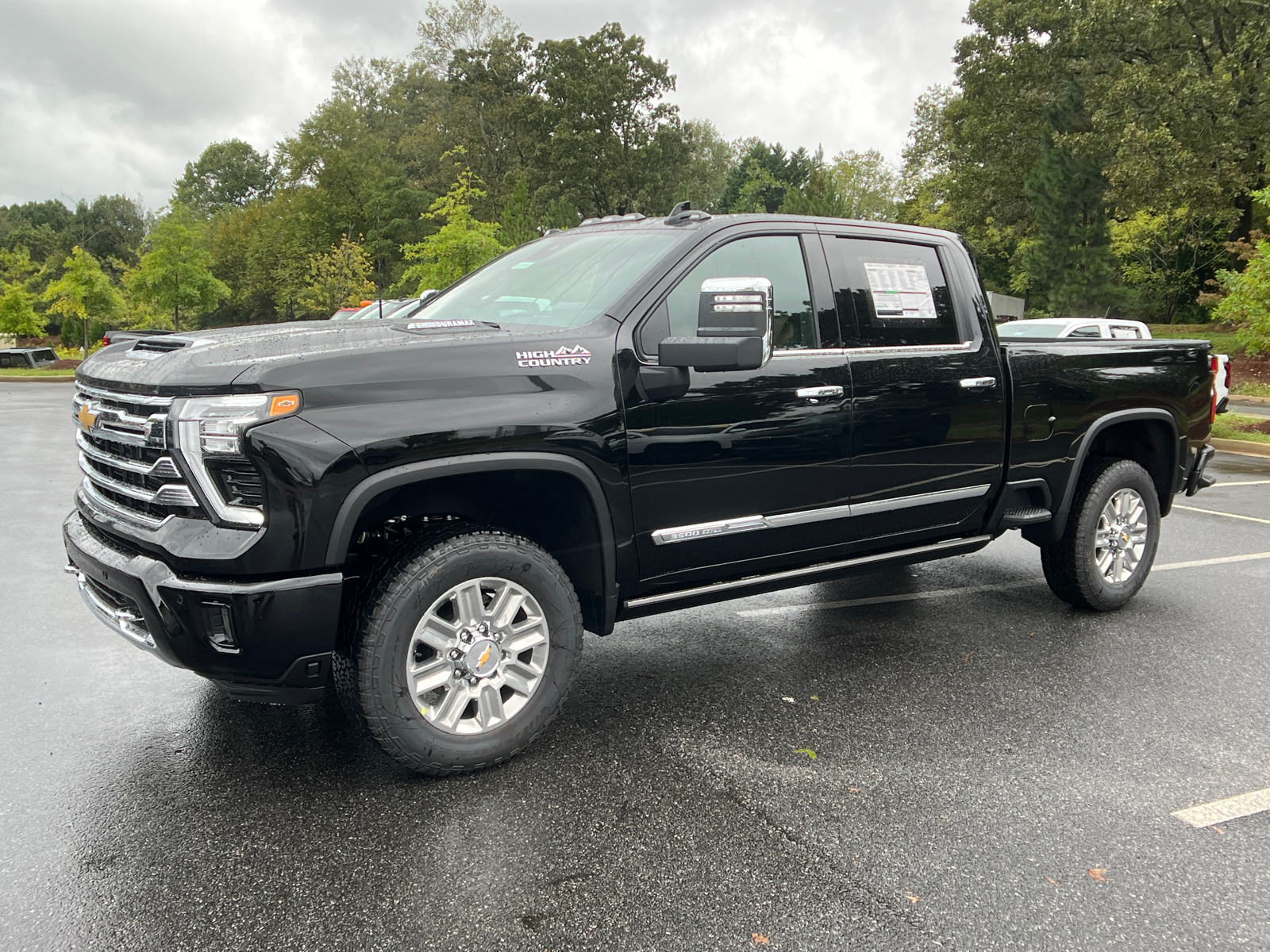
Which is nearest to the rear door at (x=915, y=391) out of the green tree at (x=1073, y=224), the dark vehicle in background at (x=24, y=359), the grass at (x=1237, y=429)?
the grass at (x=1237, y=429)

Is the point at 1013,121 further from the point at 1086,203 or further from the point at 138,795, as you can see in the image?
the point at 138,795

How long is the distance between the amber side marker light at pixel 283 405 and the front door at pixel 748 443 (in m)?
1.17

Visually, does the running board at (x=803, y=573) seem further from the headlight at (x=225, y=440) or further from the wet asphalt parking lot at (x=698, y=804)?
the headlight at (x=225, y=440)

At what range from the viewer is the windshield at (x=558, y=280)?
12.3 ft

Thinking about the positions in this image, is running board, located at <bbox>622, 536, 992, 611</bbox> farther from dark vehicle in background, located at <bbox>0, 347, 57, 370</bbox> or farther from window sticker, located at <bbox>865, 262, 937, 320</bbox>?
dark vehicle in background, located at <bbox>0, 347, 57, 370</bbox>

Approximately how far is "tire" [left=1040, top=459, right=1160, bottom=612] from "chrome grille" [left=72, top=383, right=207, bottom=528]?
4.40m

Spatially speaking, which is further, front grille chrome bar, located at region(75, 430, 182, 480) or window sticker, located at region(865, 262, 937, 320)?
window sticker, located at region(865, 262, 937, 320)

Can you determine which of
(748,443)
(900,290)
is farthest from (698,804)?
(900,290)

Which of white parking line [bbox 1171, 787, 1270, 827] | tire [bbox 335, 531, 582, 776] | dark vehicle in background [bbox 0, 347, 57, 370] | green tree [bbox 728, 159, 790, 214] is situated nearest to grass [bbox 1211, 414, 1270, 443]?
white parking line [bbox 1171, 787, 1270, 827]

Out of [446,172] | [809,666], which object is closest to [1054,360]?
[809,666]

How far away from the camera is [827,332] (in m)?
4.07

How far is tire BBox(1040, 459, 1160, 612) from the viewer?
201 inches

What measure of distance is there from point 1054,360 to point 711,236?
2145 millimetres

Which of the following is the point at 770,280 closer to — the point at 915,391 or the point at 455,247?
the point at 915,391
